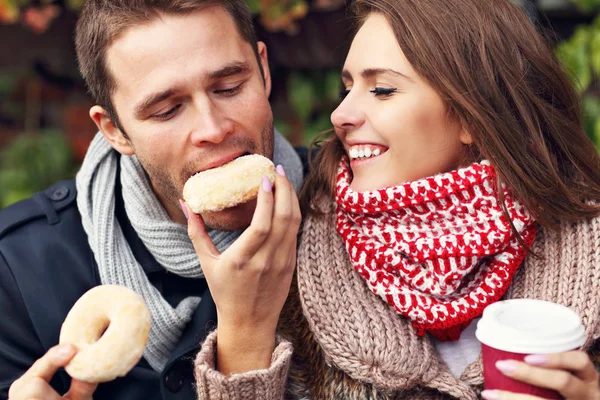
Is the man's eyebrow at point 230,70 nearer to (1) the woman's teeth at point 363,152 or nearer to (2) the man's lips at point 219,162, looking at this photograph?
(2) the man's lips at point 219,162

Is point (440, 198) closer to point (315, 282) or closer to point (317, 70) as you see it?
point (315, 282)

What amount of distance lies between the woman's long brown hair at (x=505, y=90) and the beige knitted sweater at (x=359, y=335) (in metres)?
0.16

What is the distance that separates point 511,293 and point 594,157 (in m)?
0.56

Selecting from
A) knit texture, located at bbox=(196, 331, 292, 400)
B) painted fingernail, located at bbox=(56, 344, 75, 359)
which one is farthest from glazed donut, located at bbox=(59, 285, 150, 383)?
knit texture, located at bbox=(196, 331, 292, 400)

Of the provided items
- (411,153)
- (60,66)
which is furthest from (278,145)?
(60,66)

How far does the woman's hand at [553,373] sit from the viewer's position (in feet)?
4.83

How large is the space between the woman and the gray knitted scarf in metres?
0.33

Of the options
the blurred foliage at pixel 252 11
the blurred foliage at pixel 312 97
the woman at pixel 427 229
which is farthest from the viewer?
the blurred foliage at pixel 312 97

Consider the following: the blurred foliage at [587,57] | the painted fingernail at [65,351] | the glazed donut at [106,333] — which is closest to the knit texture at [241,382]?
the glazed donut at [106,333]

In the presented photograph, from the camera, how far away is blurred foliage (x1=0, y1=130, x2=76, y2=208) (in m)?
4.25

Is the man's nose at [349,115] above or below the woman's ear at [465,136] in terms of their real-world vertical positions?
above

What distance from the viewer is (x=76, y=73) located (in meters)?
4.86

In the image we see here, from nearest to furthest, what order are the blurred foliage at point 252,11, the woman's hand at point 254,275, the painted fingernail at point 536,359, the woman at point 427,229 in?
the painted fingernail at point 536,359
the woman's hand at point 254,275
the woman at point 427,229
the blurred foliage at point 252,11

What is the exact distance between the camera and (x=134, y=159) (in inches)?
99.0
